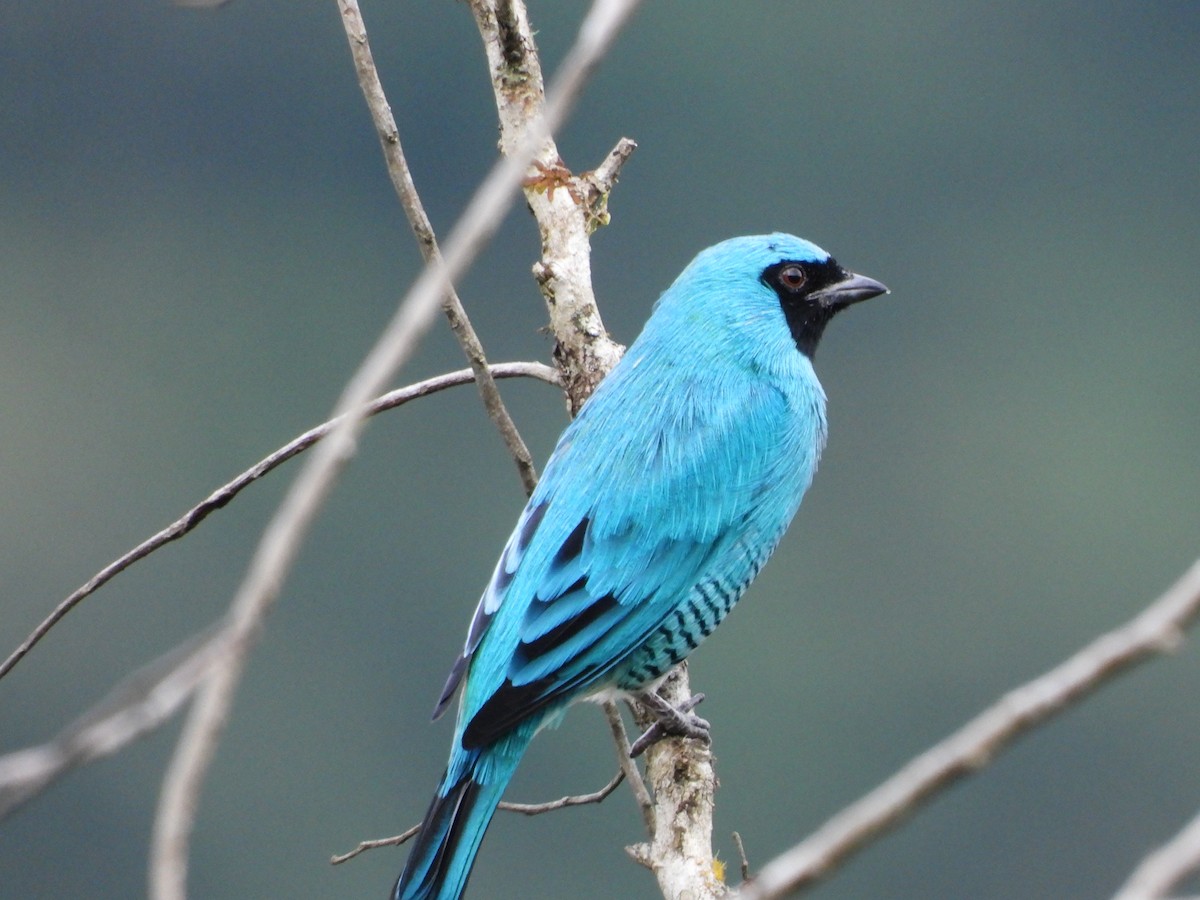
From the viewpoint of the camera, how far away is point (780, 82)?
33219 mm

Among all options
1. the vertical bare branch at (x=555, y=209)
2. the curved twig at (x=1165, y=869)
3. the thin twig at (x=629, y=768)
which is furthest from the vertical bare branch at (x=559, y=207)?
the curved twig at (x=1165, y=869)

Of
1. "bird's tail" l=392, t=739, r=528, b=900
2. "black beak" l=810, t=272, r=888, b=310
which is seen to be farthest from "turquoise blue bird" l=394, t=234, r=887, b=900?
"black beak" l=810, t=272, r=888, b=310

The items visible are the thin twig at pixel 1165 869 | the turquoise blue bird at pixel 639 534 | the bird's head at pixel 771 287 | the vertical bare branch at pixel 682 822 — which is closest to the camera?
the thin twig at pixel 1165 869

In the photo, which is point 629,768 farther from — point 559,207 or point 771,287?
point 771,287

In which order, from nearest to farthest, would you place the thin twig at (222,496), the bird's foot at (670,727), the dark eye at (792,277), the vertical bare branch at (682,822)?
the thin twig at (222,496)
the vertical bare branch at (682,822)
the bird's foot at (670,727)
the dark eye at (792,277)

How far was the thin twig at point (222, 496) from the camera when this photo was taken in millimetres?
3400

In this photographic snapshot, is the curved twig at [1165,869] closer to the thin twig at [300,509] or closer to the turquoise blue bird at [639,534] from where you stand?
the thin twig at [300,509]

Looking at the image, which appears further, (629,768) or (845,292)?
(845,292)

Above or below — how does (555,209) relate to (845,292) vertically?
above

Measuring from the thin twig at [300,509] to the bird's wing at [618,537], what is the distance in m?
2.56

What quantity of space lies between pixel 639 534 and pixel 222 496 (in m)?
1.08

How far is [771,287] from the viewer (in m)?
4.96

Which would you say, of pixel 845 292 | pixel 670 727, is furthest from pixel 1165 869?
pixel 845 292

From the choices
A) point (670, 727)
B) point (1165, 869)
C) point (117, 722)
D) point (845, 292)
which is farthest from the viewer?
point (845, 292)
